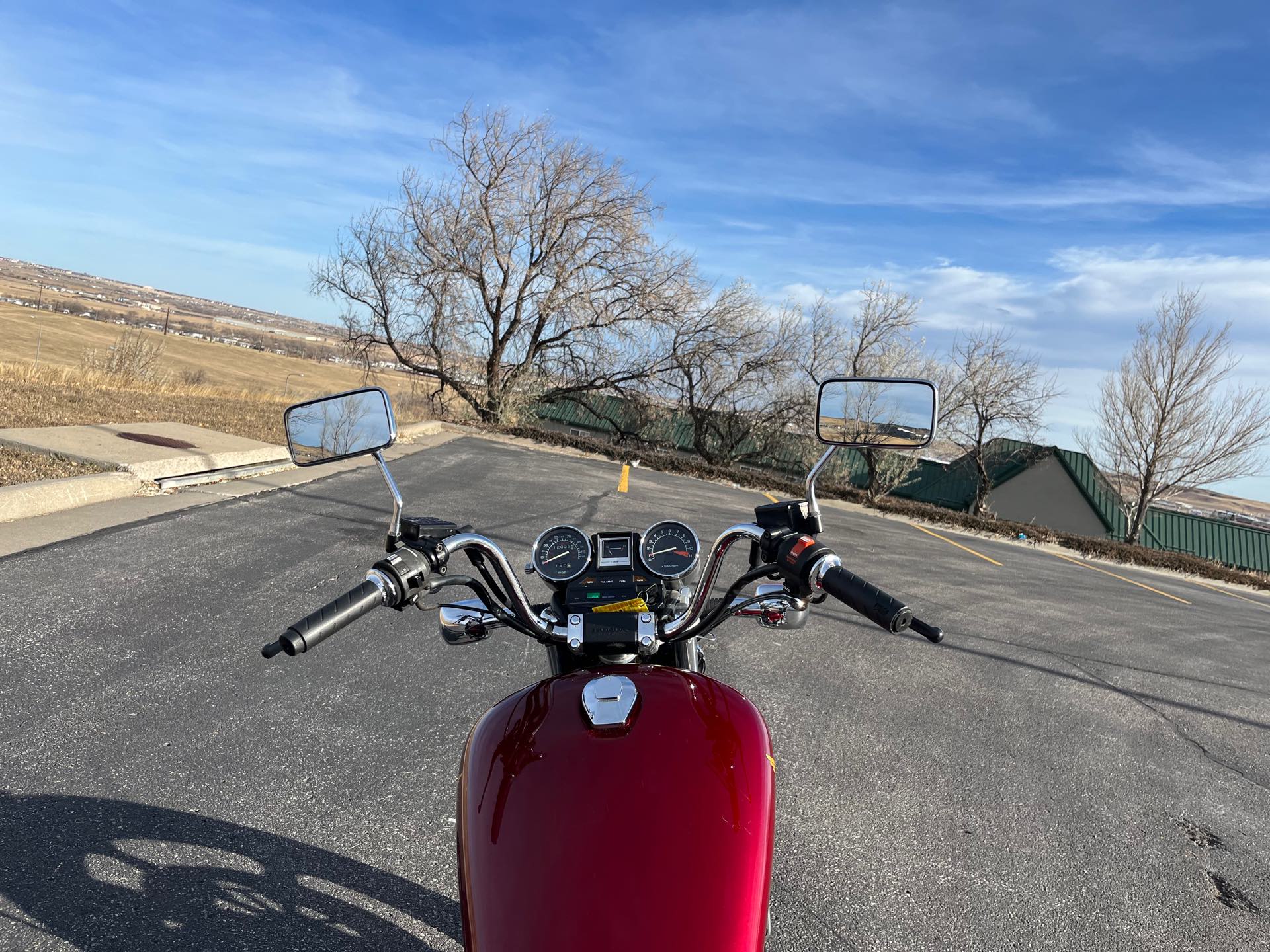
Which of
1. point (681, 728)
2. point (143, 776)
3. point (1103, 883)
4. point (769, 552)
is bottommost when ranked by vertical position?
point (143, 776)

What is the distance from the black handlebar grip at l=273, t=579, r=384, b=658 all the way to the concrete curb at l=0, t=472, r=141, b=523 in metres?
6.57

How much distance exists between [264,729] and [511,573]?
2.56 m

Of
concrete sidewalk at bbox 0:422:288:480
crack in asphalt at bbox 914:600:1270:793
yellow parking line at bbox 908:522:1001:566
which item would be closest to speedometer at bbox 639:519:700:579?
crack in asphalt at bbox 914:600:1270:793

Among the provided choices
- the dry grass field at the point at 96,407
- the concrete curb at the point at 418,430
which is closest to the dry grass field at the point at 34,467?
the dry grass field at the point at 96,407

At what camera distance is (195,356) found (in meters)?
68.0

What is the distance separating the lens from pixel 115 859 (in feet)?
9.34

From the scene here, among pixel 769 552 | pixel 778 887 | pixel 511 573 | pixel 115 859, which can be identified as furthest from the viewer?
pixel 778 887

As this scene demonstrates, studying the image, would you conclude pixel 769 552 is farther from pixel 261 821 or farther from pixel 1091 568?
pixel 1091 568

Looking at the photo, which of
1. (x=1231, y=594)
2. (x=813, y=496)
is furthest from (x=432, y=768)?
(x=1231, y=594)

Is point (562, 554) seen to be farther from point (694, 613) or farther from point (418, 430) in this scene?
point (418, 430)

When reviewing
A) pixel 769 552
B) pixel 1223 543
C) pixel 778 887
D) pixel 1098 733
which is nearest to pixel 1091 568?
pixel 1098 733

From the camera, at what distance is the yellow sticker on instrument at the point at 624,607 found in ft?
6.48

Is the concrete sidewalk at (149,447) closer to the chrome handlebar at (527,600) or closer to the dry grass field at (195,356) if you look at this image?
the chrome handlebar at (527,600)

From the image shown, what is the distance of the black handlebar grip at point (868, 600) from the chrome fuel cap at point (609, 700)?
0.48 metres
